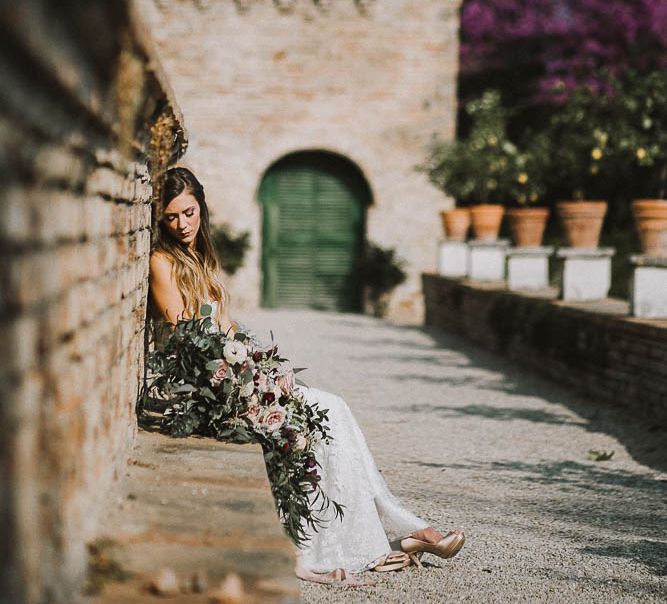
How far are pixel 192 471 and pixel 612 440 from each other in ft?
13.1

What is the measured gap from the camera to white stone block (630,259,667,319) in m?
7.04

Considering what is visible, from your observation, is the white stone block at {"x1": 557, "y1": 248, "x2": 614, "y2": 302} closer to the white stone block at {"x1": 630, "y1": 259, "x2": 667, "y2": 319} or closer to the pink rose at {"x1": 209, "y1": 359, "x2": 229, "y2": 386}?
the white stone block at {"x1": 630, "y1": 259, "x2": 667, "y2": 319}

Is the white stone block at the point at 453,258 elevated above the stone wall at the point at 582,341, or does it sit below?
above

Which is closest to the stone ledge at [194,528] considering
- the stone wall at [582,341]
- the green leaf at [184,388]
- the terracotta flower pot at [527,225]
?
the green leaf at [184,388]

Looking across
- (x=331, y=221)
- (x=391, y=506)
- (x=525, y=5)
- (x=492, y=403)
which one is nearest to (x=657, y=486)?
(x=391, y=506)

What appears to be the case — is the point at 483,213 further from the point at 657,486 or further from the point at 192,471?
the point at 192,471

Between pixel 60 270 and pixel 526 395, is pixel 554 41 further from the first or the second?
pixel 60 270

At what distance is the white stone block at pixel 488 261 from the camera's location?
12.5m

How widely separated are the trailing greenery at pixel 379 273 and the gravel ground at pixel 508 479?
5597mm

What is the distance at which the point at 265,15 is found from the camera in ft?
51.0

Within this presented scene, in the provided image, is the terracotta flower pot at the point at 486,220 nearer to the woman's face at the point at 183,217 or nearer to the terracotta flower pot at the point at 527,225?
the terracotta flower pot at the point at 527,225

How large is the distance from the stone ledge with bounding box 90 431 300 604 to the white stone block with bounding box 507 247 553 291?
7895 millimetres

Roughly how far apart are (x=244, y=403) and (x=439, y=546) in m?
0.91

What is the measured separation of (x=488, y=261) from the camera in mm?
12539
